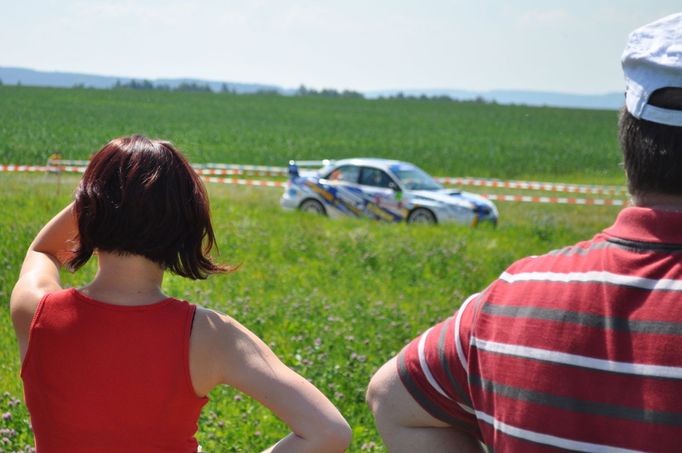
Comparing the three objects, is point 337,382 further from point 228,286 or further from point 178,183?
point 178,183

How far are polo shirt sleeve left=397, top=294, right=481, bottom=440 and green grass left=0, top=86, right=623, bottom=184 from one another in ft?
5.01

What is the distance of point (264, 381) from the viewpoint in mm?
2105

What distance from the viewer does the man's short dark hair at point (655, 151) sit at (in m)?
1.75

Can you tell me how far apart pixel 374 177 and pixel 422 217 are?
50.9 inches

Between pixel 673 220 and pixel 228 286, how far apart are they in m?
7.55

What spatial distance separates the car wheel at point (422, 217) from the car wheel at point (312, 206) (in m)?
1.68

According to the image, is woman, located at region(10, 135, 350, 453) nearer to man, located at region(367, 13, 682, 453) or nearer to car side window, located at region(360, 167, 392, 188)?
man, located at region(367, 13, 682, 453)

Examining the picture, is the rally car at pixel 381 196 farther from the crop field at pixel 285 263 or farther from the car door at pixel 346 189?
the crop field at pixel 285 263

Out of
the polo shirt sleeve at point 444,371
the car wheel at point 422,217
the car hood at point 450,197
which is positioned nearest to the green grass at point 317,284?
the polo shirt sleeve at point 444,371

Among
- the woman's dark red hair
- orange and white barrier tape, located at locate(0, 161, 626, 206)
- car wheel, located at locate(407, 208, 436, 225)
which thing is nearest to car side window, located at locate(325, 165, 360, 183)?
car wheel, located at locate(407, 208, 436, 225)

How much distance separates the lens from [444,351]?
189 centimetres

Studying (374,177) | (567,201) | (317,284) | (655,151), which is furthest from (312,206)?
(655,151)

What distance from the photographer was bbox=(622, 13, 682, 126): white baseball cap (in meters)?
1.74

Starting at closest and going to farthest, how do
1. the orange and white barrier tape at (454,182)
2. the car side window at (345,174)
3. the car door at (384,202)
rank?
the orange and white barrier tape at (454,182) → the car door at (384,202) → the car side window at (345,174)
